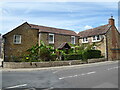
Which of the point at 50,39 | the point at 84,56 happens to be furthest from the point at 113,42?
the point at 50,39

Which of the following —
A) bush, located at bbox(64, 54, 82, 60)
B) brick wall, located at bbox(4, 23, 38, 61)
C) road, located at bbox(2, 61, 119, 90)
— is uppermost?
brick wall, located at bbox(4, 23, 38, 61)

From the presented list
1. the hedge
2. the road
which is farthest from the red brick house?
the road

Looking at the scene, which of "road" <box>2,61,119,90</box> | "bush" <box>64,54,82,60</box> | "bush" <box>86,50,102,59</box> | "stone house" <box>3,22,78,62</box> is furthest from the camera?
"bush" <box>86,50,102,59</box>

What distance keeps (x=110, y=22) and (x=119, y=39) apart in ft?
17.4

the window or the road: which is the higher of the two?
the window

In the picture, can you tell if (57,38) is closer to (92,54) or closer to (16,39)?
(92,54)

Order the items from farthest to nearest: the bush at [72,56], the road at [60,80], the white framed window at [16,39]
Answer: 1. the white framed window at [16,39]
2. the bush at [72,56]
3. the road at [60,80]

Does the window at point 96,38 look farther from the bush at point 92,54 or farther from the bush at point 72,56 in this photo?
the bush at point 72,56

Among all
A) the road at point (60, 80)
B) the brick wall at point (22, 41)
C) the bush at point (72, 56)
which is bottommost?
the road at point (60, 80)

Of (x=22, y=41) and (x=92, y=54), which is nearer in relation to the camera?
(x=22, y=41)

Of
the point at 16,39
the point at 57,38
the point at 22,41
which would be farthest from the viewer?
the point at 57,38

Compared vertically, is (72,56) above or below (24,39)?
below

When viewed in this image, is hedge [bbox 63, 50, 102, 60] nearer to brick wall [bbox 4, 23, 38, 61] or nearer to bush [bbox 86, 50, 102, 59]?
bush [bbox 86, 50, 102, 59]

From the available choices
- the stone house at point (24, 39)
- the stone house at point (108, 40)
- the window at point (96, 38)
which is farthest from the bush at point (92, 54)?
the stone house at point (24, 39)
